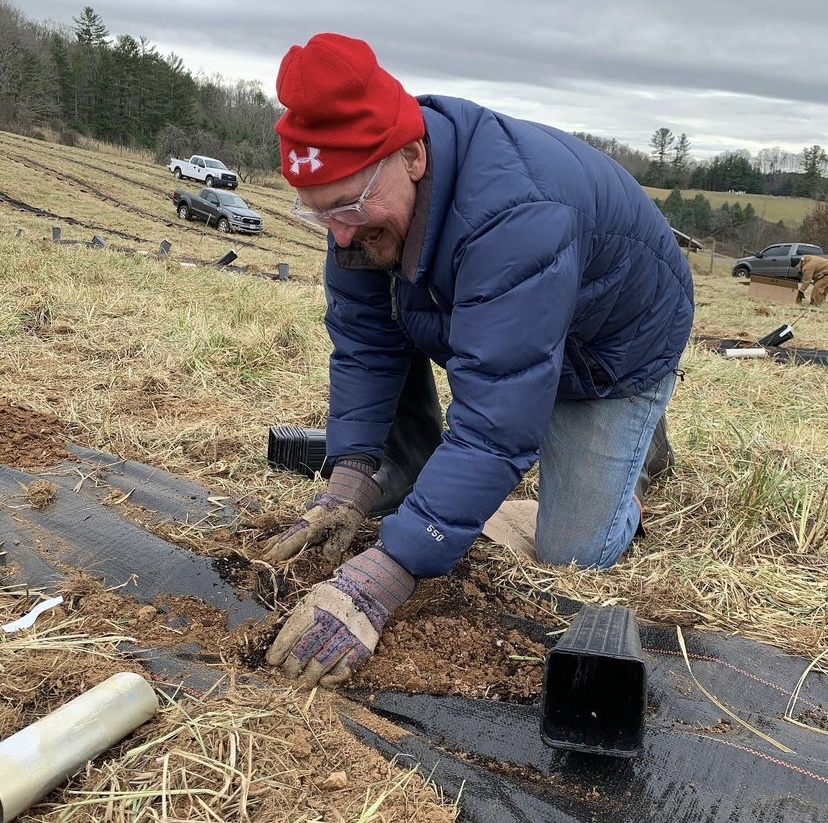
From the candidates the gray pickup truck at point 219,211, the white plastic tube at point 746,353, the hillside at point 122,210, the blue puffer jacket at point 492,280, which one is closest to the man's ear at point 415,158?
the blue puffer jacket at point 492,280

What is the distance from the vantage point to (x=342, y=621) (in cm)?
175

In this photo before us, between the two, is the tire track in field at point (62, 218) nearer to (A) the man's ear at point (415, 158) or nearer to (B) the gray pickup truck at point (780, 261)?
(A) the man's ear at point (415, 158)

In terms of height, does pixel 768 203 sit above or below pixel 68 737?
above

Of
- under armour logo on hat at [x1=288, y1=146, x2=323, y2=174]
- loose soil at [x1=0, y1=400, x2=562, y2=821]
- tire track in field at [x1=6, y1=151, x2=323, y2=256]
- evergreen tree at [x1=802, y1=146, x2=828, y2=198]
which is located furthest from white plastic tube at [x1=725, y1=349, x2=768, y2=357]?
evergreen tree at [x1=802, y1=146, x2=828, y2=198]

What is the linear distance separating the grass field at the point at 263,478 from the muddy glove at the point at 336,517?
1.25 feet

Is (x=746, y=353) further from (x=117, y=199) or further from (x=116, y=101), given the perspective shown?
(x=116, y=101)

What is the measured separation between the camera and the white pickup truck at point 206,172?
28.5 metres

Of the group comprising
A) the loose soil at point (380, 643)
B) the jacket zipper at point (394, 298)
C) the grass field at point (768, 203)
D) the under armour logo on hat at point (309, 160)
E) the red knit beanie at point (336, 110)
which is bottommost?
the loose soil at point (380, 643)

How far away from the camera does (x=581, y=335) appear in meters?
2.21

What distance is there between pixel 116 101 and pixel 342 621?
45770 millimetres

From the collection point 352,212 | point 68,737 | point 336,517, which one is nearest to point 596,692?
point 336,517

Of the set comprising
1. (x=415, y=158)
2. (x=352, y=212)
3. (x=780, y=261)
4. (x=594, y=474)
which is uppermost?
(x=415, y=158)

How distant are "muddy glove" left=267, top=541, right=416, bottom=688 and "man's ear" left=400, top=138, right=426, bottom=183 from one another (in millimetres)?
845

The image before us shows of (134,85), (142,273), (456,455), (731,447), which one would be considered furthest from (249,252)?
(134,85)
